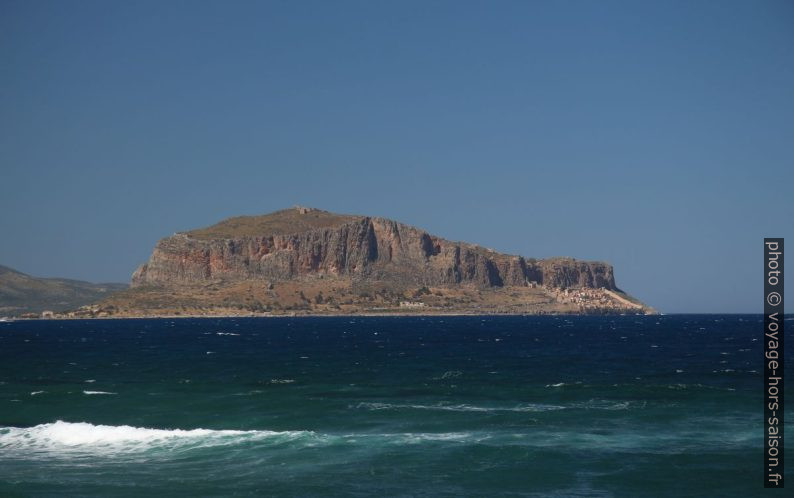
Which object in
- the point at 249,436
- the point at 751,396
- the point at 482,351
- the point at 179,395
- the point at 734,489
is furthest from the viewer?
the point at 482,351

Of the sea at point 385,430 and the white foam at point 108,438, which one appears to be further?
the white foam at point 108,438

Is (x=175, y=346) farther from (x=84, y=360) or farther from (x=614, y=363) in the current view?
(x=614, y=363)

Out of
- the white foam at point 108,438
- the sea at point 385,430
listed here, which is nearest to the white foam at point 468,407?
the sea at point 385,430

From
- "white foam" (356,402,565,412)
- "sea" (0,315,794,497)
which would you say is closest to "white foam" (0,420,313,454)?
"sea" (0,315,794,497)

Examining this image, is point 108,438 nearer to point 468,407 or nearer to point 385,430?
point 385,430

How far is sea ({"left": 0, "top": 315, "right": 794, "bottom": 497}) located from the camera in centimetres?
3291

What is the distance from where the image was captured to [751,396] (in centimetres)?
5438

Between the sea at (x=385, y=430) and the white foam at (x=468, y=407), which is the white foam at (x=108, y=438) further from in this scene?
the white foam at (x=468, y=407)

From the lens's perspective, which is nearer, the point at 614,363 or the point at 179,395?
the point at 179,395

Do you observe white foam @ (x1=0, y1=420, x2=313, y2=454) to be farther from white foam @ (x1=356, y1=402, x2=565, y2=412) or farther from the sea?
white foam @ (x1=356, y1=402, x2=565, y2=412)

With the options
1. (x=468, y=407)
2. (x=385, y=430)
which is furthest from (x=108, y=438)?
(x=468, y=407)

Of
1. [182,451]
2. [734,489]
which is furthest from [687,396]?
[182,451]

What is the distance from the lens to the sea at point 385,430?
108ft

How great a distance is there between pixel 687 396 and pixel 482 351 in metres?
51.1
